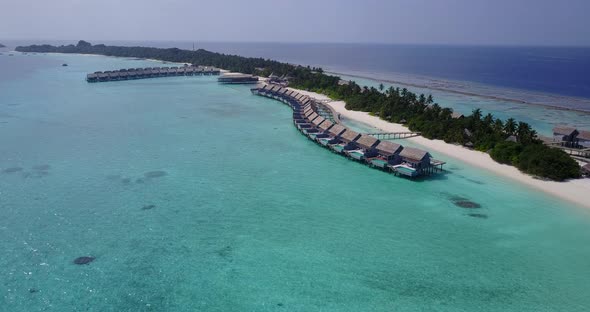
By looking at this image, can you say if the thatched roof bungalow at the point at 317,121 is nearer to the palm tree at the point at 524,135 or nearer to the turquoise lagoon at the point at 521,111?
the palm tree at the point at 524,135

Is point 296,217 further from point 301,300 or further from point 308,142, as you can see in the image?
point 308,142

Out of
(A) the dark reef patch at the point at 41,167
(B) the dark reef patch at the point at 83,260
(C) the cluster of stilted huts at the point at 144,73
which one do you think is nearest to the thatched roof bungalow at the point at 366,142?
(B) the dark reef patch at the point at 83,260

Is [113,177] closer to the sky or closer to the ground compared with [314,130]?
closer to the ground

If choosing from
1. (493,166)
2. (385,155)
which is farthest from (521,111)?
(385,155)

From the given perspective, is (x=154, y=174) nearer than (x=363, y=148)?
Yes

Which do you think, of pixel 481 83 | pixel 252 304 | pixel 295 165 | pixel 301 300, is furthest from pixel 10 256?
pixel 481 83

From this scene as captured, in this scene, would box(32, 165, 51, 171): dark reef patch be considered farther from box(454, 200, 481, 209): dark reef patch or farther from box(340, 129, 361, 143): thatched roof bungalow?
box(454, 200, 481, 209): dark reef patch

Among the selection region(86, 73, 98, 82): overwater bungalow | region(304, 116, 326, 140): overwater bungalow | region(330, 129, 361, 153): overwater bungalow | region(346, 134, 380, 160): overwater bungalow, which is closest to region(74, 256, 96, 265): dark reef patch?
region(346, 134, 380, 160): overwater bungalow

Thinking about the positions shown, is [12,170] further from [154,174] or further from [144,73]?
[144,73]
